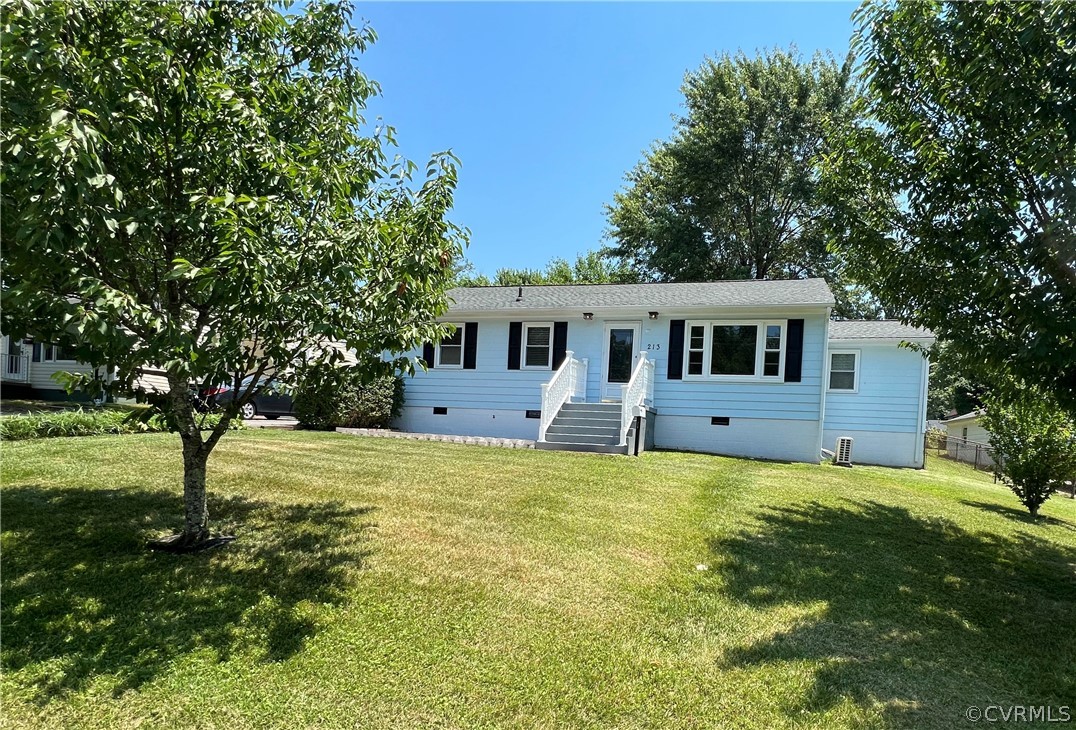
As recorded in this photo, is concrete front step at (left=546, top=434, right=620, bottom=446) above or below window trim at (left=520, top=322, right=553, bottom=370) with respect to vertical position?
below

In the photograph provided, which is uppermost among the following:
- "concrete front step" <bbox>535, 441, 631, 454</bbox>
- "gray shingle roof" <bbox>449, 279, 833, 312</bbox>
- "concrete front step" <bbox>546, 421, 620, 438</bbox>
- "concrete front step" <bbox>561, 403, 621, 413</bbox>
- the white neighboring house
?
"gray shingle roof" <bbox>449, 279, 833, 312</bbox>

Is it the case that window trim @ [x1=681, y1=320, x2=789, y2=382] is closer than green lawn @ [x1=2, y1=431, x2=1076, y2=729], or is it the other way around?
green lawn @ [x1=2, y1=431, x2=1076, y2=729]

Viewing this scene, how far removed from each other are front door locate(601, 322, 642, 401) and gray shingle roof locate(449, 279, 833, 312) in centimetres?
63

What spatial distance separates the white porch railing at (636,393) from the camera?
38.1 ft

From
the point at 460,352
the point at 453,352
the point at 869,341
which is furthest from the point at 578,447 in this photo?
the point at 869,341

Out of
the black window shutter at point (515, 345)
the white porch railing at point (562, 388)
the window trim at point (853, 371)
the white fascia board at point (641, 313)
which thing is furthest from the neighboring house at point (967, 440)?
the black window shutter at point (515, 345)

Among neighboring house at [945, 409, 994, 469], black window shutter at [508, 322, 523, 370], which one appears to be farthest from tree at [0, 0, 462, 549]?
neighboring house at [945, 409, 994, 469]

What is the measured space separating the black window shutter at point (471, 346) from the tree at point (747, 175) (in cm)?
1434

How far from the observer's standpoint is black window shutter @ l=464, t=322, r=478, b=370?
1548 centimetres

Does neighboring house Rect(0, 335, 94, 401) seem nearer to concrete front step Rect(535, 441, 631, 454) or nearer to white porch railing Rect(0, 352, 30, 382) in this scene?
white porch railing Rect(0, 352, 30, 382)

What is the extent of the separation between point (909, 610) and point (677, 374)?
9.86m

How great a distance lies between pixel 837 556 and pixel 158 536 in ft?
20.3

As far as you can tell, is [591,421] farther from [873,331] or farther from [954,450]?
[954,450]

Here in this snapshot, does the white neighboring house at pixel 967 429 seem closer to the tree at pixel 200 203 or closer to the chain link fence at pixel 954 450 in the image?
the chain link fence at pixel 954 450
